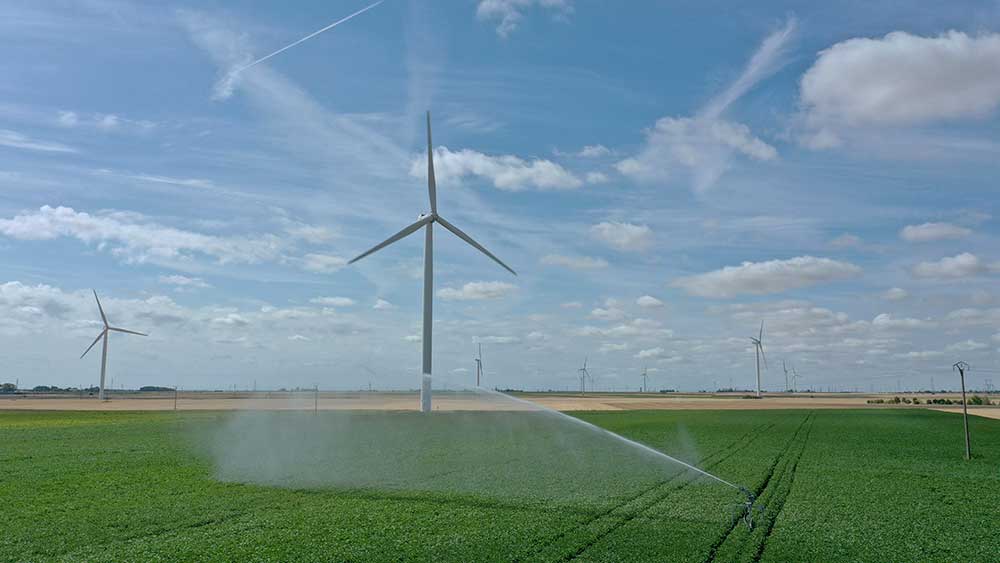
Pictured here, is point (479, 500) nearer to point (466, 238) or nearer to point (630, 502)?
point (630, 502)

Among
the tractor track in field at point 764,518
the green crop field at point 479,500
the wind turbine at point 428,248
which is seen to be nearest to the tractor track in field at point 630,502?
the green crop field at point 479,500

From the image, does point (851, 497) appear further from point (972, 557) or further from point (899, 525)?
point (972, 557)

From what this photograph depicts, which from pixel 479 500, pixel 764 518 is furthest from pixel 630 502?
pixel 479 500

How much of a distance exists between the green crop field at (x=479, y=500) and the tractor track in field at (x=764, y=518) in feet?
0.38

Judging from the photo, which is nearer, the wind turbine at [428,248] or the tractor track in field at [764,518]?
the tractor track in field at [764,518]

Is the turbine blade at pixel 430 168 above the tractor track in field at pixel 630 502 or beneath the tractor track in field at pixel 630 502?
above

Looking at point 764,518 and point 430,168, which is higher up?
point 430,168

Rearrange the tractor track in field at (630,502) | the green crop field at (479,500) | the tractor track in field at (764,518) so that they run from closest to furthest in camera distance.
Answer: the tractor track in field at (764,518), the tractor track in field at (630,502), the green crop field at (479,500)

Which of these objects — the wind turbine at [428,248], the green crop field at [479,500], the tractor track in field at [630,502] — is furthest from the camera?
the wind turbine at [428,248]

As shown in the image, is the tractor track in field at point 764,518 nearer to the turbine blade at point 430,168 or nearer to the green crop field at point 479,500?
the green crop field at point 479,500

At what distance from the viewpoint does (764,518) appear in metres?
25.3

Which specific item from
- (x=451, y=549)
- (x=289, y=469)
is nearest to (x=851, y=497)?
(x=451, y=549)

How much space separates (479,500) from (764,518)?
1052 cm

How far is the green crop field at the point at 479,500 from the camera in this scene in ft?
68.7
